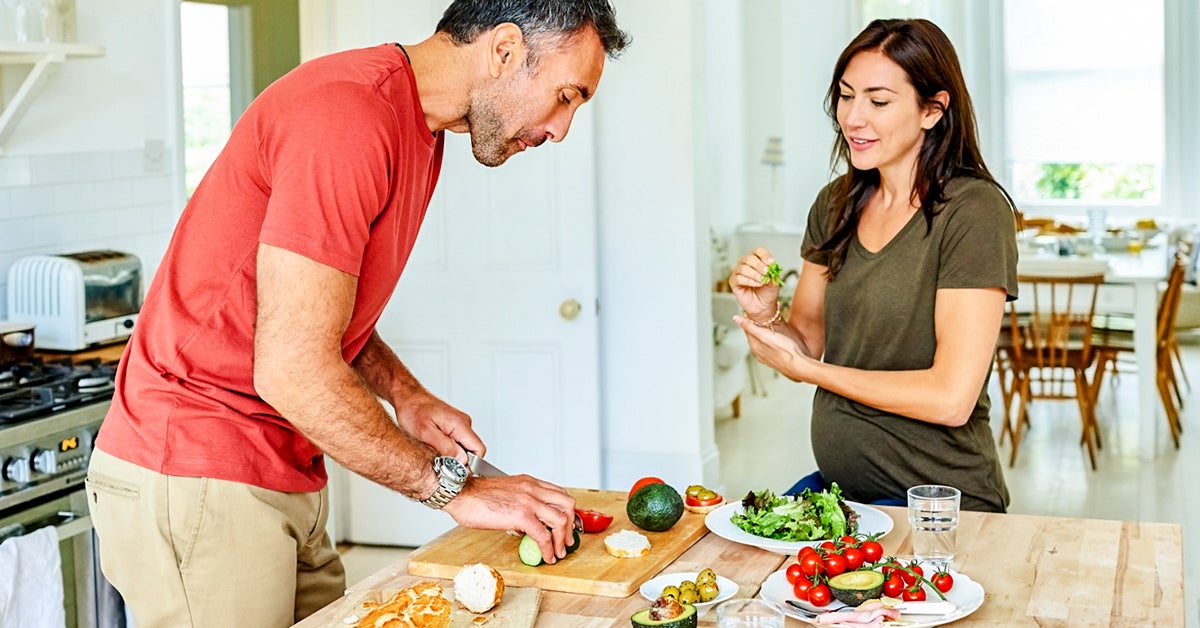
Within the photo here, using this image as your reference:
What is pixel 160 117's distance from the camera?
4.11 metres

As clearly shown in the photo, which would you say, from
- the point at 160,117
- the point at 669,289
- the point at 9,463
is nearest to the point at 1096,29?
the point at 669,289

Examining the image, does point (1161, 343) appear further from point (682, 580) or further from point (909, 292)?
point (682, 580)

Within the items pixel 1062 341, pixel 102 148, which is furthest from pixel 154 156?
pixel 1062 341

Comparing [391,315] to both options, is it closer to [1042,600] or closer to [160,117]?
[160,117]

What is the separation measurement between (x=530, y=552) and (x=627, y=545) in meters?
0.15

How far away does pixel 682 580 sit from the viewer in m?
1.82

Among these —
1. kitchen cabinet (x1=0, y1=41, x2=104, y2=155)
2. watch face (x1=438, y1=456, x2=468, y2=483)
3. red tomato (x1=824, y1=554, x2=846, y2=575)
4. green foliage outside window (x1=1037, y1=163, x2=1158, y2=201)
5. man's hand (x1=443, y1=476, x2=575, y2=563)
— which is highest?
green foliage outside window (x1=1037, y1=163, x2=1158, y2=201)

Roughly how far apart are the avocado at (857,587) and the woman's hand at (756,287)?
0.82m

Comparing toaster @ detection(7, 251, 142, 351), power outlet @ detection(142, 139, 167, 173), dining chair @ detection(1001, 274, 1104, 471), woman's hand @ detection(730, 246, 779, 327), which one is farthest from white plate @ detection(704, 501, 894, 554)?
dining chair @ detection(1001, 274, 1104, 471)

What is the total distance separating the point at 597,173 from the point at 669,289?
50 centimetres

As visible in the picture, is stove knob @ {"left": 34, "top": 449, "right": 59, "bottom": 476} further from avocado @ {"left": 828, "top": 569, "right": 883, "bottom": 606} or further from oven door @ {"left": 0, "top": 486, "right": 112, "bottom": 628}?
avocado @ {"left": 828, "top": 569, "right": 883, "bottom": 606}

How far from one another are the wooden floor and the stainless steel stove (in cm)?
142

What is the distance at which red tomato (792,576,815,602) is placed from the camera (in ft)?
5.57

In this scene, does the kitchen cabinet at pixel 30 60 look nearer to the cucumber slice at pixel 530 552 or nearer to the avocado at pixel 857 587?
the cucumber slice at pixel 530 552
